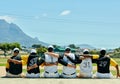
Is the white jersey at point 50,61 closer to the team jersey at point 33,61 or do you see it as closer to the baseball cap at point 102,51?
the team jersey at point 33,61

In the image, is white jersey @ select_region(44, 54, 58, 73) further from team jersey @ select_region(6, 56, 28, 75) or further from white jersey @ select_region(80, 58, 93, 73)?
white jersey @ select_region(80, 58, 93, 73)

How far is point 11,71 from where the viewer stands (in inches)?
544

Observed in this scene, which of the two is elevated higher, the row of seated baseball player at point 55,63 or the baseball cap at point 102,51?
the baseball cap at point 102,51

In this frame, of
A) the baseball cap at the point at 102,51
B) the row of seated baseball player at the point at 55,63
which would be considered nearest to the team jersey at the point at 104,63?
the row of seated baseball player at the point at 55,63

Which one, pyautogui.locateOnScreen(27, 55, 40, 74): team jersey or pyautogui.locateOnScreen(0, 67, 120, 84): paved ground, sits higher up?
pyautogui.locateOnScreen(27, 55, 40, 74): team jersey
